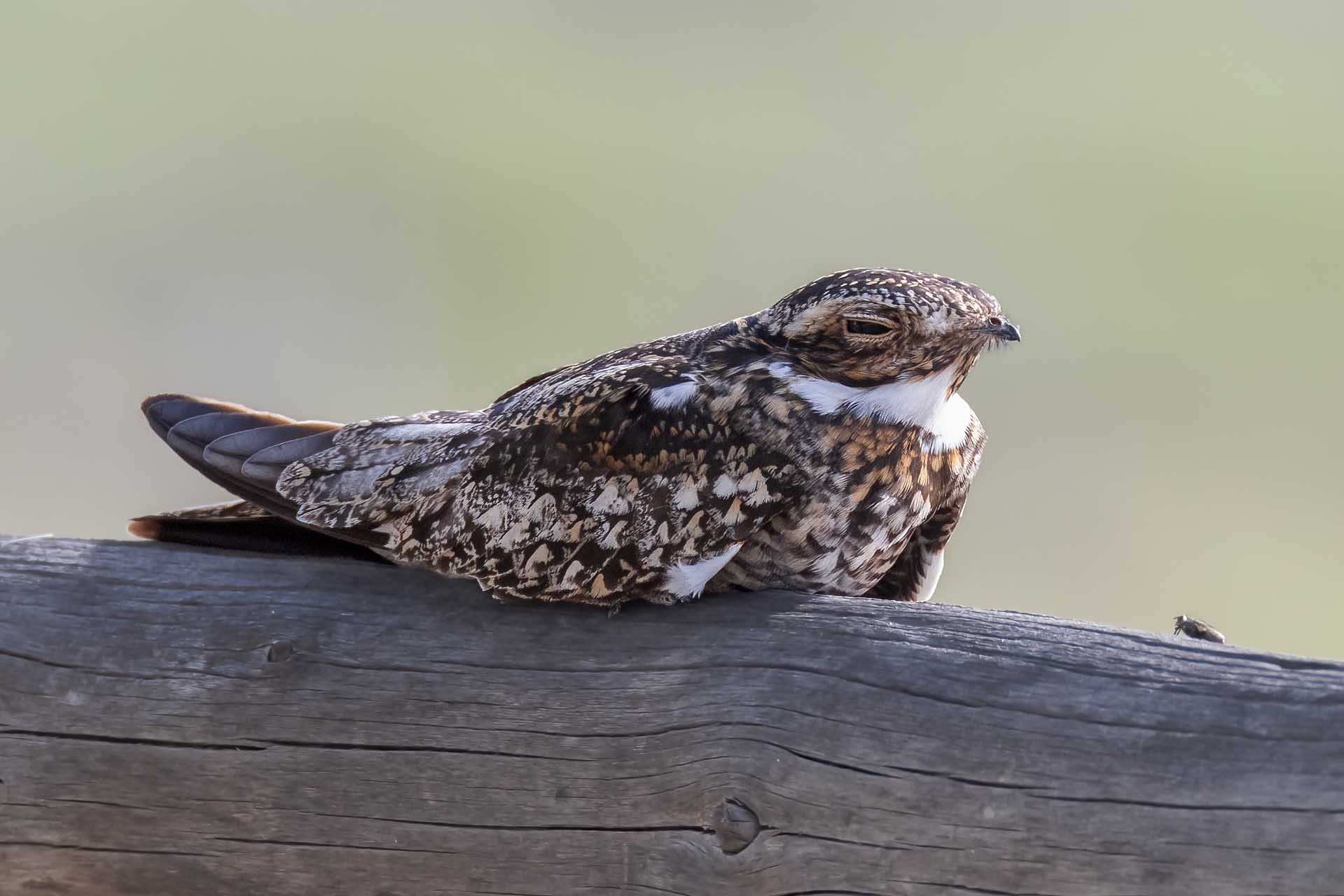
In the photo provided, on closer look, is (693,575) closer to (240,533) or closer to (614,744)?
(614,744)

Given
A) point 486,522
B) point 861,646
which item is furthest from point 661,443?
point 861,646

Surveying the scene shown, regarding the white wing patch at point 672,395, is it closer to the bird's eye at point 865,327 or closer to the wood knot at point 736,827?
the bird's eye at point 865,327

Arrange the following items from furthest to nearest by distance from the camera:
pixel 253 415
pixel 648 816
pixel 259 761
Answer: pixel 253 415, pixel 259 761, pixel 648 816

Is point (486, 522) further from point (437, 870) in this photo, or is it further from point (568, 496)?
point (437, 870)

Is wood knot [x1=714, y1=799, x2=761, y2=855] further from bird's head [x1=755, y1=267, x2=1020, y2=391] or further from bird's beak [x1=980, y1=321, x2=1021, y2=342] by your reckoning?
bird's beak [x1=980, y1=321, x2=1021, y2=342]

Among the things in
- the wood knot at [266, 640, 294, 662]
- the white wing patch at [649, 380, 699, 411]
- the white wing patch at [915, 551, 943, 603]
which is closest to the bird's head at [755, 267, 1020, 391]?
the white wing patch at [649, 380, 699, 411]

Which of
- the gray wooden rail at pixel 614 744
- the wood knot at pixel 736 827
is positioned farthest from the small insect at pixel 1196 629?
the wood knot at pixel 736 827

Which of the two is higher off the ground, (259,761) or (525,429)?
(525,429)
